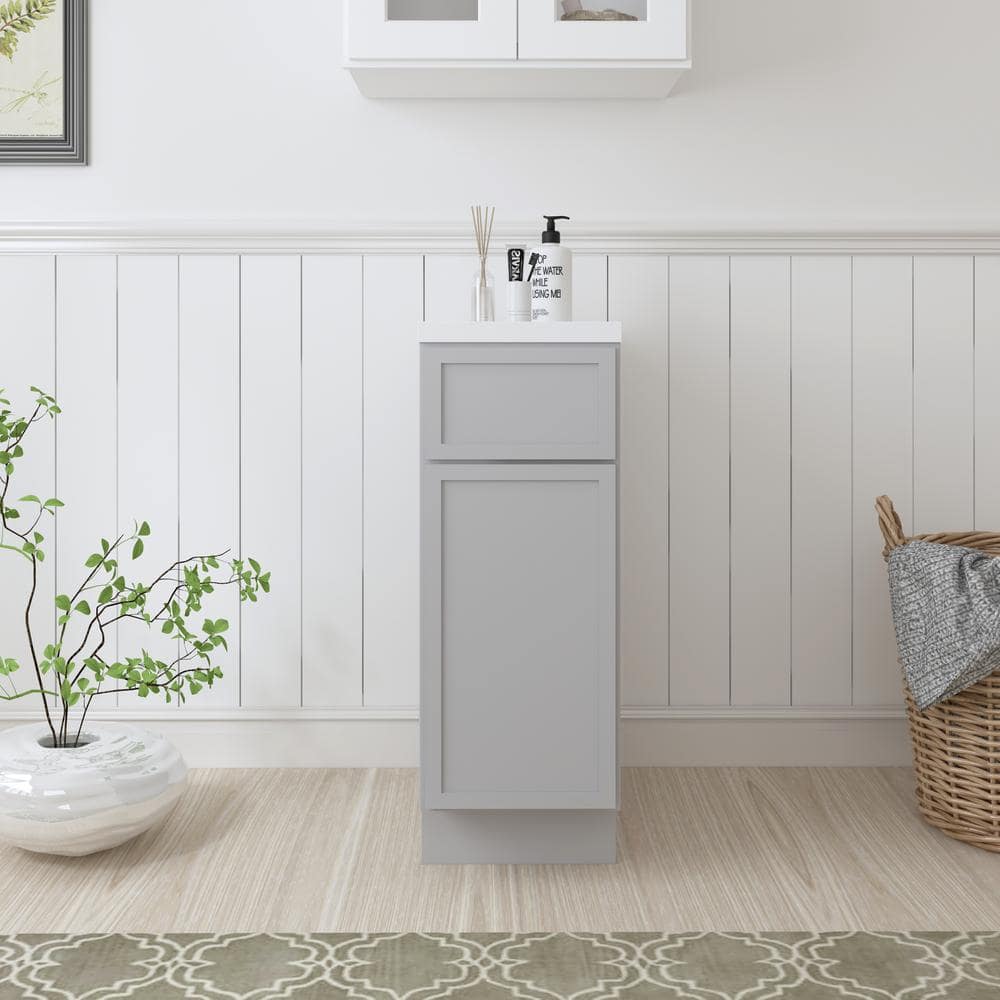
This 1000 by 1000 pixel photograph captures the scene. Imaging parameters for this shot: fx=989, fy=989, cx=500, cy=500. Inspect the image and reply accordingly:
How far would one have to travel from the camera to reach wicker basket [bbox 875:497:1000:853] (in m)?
1.52

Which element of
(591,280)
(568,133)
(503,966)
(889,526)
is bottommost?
(503,966)

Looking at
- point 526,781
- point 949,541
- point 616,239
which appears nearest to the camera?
point 526,781

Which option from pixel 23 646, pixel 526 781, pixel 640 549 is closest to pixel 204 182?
pixel 23 646

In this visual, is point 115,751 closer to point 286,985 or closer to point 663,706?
point 286,985

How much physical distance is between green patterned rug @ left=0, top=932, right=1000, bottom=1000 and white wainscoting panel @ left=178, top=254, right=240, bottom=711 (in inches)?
30.7

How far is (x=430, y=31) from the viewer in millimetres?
1711

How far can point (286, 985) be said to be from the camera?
118 cm

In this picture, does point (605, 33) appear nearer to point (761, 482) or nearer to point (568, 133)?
point (568, 133)

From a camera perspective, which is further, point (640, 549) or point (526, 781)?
point (640, 549)

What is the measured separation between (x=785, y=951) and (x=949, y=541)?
2.68ft

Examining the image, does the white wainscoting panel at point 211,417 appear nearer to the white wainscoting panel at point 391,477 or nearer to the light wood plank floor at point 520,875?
the white wainscoting panel at point 391,477

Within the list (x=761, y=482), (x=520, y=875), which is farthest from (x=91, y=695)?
(x=761, y=482)

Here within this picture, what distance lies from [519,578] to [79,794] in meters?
0.73

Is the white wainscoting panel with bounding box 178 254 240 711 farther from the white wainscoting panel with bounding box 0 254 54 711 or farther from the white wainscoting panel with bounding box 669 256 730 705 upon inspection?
the white wainscoting panel with bounding box 669 256 730 705
